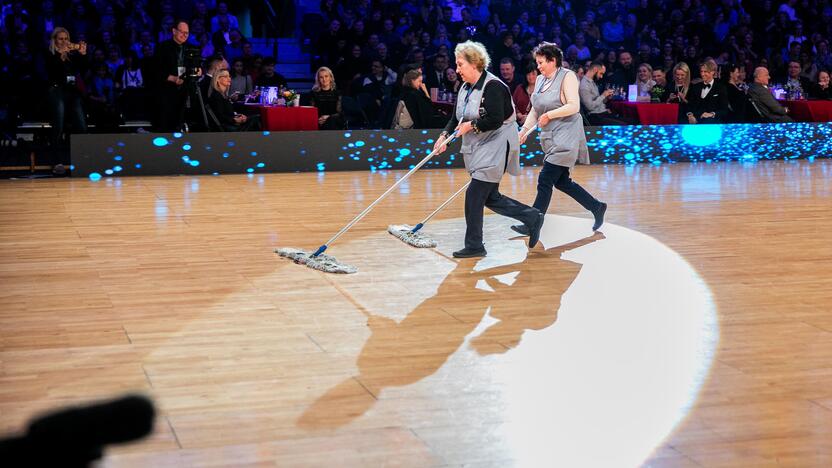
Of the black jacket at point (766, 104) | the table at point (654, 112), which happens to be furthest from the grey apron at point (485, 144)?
the black jacket at point (766, 104)

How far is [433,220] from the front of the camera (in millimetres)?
7551

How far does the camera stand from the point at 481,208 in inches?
237

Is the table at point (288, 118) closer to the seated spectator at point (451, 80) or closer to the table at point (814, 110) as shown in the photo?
the seated spectator at point (451, 80)

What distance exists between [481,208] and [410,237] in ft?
2.27

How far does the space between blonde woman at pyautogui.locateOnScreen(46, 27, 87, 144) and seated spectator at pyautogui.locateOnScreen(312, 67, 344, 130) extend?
2.58m

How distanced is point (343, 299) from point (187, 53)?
6.52 metres

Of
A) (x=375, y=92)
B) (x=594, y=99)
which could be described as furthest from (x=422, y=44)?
(x=594, y=99)

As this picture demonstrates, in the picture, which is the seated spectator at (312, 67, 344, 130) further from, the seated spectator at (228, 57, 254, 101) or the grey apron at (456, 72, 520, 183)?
the grey apron at (456, 72, 520, 183)

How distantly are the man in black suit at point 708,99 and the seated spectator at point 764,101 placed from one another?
37 cm

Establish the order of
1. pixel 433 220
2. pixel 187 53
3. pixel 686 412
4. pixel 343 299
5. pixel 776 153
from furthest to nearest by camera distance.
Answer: pixel 776 153
pixel 187 53
pixel 433 220
pixel 343 299
pixel 686 412

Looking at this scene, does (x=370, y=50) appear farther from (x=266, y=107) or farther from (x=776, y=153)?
(x=776, y=153)

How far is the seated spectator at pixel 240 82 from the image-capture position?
11.9 metres

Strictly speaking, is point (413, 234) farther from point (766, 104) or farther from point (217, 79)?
point (766, 104)

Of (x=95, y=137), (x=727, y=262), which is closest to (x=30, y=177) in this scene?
(x=95, y=137)
